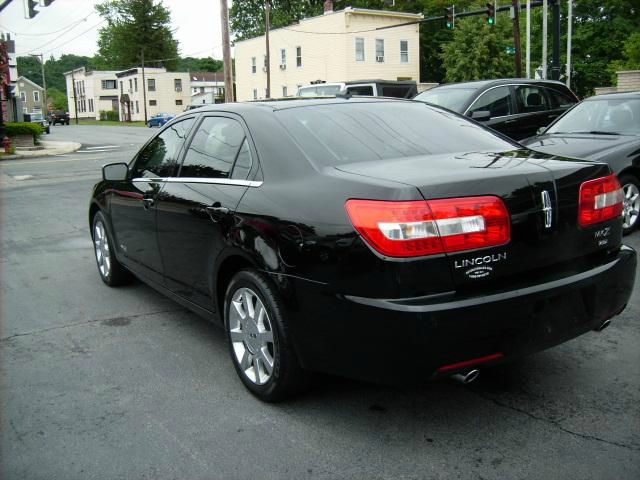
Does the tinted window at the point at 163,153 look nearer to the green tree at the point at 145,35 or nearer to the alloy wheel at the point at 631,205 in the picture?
the alloy wheel at the point at 631,205

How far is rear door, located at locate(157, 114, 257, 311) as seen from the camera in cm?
372

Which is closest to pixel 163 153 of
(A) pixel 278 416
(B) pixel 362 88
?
(A) pixel 278 416

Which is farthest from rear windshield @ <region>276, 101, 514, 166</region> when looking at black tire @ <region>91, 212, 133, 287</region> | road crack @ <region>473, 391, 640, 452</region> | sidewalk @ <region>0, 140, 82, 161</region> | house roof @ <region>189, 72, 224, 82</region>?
house roof @ <region>189, 72, 224, 82</region>

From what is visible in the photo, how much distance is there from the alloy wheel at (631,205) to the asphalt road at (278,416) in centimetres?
279

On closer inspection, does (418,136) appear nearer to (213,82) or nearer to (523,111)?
(523,111)

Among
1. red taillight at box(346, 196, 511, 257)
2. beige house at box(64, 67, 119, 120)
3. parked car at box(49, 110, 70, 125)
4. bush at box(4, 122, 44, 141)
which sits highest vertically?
beige house at box(64, 67, 119, 120)

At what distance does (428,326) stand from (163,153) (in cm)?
283

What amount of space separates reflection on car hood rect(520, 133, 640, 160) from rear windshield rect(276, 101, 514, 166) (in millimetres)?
3415

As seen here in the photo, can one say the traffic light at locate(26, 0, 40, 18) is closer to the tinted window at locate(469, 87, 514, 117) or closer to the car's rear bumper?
the tinted window at locate(469, 87, 514, 117)

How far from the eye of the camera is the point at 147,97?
81375 mm

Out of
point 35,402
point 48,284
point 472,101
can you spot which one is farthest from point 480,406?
point 472,101

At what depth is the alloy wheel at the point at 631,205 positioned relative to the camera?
24.0ft

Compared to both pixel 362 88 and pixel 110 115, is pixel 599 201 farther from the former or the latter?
pixel 110 115

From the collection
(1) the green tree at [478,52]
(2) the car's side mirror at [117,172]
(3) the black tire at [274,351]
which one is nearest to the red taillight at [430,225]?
(3) the black tire at [274,351]
